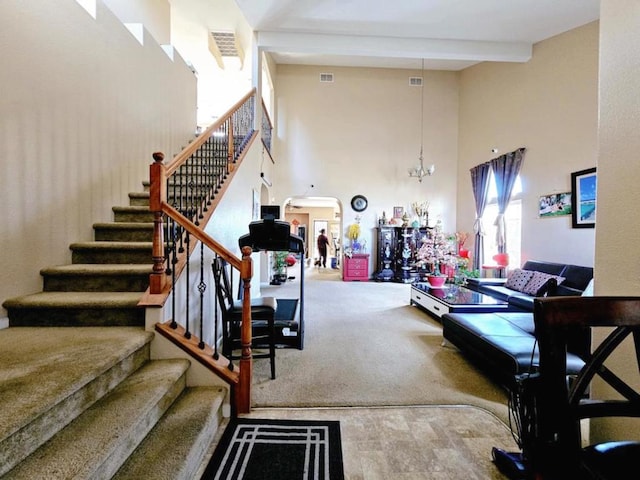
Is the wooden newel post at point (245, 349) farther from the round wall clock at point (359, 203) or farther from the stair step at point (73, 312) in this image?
the round wall clock at point (359, 203)

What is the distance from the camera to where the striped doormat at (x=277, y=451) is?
1623 mm

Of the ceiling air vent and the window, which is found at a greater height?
the ceiling air vent

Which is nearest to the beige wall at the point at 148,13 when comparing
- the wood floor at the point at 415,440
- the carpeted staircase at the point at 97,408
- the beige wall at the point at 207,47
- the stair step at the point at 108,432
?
the beige wall at the point at 207,47

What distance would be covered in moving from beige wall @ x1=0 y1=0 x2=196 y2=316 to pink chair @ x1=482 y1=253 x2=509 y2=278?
6723mm

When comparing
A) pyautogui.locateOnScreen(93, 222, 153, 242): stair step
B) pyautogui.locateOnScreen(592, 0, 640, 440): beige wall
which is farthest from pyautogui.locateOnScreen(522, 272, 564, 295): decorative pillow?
pyautogui.locateOnScreen(93, 222, 153, 242): stair step

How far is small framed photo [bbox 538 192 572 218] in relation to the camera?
203 inches

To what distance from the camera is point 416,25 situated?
542cm

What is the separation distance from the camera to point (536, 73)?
5965mm

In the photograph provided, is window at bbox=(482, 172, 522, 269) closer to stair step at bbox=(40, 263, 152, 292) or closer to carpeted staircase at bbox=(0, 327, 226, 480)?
carpeted staircase at bbox=(0, 327, 226, 480)

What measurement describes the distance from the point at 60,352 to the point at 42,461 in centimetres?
66

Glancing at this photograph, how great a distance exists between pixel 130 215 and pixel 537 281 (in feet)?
19.1

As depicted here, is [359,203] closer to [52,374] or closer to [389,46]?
[389,46]

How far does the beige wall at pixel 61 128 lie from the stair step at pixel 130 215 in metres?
Result: 0.11

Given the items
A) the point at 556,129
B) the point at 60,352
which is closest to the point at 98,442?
the point at 60,352
